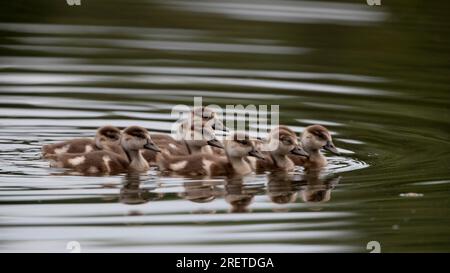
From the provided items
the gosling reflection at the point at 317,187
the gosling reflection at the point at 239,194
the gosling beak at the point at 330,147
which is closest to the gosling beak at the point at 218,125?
the gosling beak at the point at 330,147

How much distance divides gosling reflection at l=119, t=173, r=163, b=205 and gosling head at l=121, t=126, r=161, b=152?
17.9 inches

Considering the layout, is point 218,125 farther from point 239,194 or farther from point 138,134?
point 239,194

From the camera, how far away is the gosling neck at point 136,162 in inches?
379

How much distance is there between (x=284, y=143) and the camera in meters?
9.77

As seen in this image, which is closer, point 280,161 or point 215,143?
point 280,161

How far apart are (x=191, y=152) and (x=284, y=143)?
0.89 m

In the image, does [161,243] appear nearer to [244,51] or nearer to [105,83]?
[105,83]

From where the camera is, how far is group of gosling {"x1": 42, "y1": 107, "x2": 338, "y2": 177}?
9.46 meters

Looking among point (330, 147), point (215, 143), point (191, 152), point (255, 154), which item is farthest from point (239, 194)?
point (191, 152)

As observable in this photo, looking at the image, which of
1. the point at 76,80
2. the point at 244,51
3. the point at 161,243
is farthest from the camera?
the point at 244,51

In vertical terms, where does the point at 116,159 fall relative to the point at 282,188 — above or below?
above

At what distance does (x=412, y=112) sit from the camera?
11773mm

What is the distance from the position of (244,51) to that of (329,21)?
2019 millimetres

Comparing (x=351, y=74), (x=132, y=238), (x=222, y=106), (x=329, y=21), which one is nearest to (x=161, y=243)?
(x=132, y=238)
